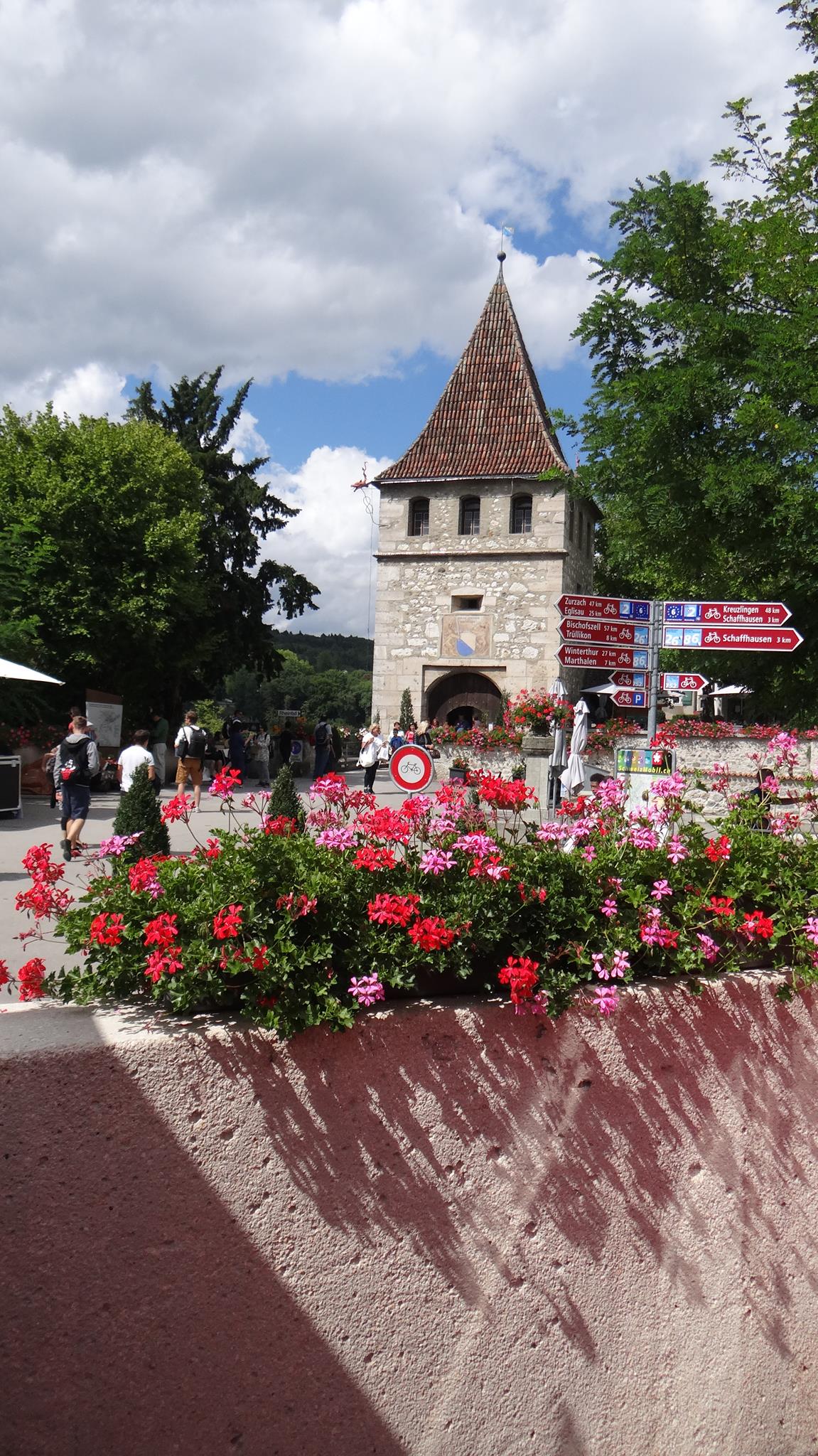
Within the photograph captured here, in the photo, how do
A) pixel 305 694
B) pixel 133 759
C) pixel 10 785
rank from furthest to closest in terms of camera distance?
pixel 305 694 → pixel 10 785 → pixel 133 759

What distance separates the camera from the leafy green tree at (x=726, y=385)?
15977mm

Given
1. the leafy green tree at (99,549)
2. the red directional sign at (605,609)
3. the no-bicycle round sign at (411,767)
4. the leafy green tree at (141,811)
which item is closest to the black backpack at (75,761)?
the leafy green tree at (141,811)

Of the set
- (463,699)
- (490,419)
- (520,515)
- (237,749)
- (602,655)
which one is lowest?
(237,749)

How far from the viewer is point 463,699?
32.0m

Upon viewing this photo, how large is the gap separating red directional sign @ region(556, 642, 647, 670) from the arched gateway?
23.9 metres

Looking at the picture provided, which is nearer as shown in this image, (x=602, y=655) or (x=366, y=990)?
(x=366, y=990)

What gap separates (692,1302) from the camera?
293 centimetres

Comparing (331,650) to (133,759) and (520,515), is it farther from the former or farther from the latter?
(133,759)

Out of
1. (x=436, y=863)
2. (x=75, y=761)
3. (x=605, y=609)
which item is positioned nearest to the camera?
(x=436, y=863)

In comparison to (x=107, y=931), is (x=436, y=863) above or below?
above

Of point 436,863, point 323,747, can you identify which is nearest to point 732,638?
point 436,863

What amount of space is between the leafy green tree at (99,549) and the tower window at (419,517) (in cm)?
739

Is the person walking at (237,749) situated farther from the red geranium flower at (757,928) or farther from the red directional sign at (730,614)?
the red geranium flower at (757,928)

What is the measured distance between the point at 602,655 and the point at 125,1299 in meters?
5.66
